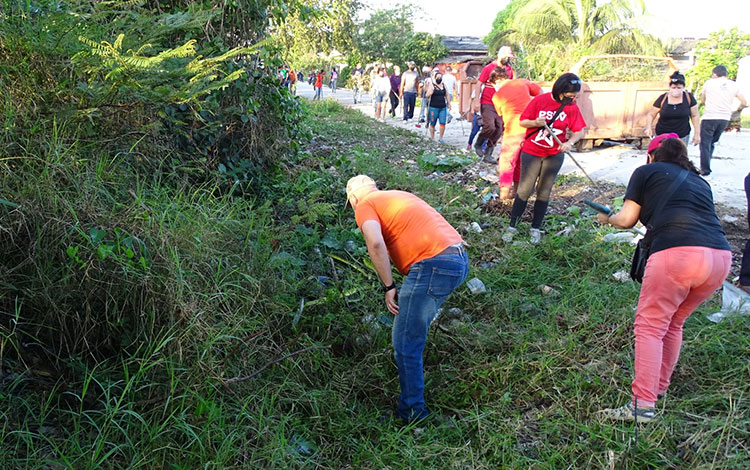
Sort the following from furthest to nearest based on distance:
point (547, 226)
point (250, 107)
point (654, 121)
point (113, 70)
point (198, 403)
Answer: point (654, 121) → point (547, 226) → point (250, 107) → point (113, 70) → point (198, 403)

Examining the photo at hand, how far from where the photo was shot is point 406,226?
9.58 ft

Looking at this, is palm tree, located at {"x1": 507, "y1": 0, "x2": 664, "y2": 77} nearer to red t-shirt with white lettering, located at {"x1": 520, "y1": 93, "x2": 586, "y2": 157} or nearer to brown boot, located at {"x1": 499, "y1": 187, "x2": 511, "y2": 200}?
brown boot, located at {"x1": 499, "y1": 187, "x2": 511, "y2": 200}

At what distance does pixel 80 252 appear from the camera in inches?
103

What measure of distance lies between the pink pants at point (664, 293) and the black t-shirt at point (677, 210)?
Answer: 2.0 inches

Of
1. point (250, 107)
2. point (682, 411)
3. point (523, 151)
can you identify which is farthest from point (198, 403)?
point (523, 151)

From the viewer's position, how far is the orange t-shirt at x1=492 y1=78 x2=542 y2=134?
6.43m

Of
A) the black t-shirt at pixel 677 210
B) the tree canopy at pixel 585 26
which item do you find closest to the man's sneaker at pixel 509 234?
the black t-shirt at pixel 677 210

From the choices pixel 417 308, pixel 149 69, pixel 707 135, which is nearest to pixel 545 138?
pixel 417 308

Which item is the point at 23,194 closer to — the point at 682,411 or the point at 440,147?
the point at 682,411

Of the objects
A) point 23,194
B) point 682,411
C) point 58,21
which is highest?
point 58,21

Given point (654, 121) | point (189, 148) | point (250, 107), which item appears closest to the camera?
point (189, 148)

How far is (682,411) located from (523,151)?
317 centimetres

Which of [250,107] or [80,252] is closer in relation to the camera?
[80,252]

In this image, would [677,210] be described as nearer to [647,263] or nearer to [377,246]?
[647,263]
